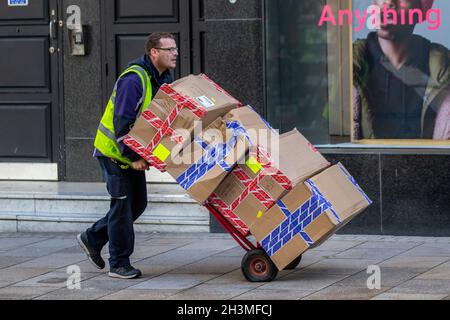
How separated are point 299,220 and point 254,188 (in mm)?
386

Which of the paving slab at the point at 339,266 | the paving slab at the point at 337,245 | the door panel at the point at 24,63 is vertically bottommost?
the paving slab at the point at 337,245

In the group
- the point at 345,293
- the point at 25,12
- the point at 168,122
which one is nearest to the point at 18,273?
the point at 168,122

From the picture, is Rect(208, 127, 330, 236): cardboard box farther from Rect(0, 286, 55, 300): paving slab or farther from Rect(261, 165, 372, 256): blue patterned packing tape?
Rect(0, 286, 55, 300): paving slab

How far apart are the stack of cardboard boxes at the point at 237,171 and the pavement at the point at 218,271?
417mm

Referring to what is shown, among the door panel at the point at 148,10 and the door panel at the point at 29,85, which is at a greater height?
the door panel at the point at 148,10

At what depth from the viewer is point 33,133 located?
12.4m

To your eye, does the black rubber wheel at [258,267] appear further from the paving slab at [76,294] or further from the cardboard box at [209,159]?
the paving slab at [76,294]

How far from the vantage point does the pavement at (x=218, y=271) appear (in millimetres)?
8266

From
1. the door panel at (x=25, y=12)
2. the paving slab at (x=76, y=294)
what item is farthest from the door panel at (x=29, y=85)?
the paving slab at (x=76, y=294)

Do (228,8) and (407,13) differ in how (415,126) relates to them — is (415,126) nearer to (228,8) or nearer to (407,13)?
(407,13)

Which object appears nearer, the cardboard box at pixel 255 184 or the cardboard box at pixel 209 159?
the cardboard box at pixel 209 159

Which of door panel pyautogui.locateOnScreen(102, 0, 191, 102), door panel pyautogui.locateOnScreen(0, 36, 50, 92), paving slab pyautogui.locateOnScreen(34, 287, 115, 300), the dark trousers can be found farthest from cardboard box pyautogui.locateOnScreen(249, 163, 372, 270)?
door panel pyautogui.locateOnScreen(0, 36, 50, 92)

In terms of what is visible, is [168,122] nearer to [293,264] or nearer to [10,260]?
[293,264]

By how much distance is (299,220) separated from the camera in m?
8.41
